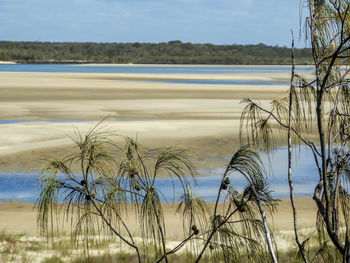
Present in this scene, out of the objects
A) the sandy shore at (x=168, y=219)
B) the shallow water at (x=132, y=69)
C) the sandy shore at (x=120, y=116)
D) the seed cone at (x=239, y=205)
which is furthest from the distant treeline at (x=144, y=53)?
the seed cone at (x=239, y=205)

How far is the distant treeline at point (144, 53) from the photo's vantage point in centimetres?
14562

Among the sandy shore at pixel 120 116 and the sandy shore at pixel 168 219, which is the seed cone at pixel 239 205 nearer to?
the sandy shore at pixel 168 219

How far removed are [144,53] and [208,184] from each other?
523 ft

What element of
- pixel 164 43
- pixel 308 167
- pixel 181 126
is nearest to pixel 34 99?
pixel 181 126

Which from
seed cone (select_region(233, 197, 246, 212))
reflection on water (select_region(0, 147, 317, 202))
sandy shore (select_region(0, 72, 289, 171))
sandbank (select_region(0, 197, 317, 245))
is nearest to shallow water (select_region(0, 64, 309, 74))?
sandy shore (select_region(0, 72, 289, 171))

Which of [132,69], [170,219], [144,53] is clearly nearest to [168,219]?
[170,219]

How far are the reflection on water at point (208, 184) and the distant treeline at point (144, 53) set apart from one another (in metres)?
130

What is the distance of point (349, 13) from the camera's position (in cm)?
337

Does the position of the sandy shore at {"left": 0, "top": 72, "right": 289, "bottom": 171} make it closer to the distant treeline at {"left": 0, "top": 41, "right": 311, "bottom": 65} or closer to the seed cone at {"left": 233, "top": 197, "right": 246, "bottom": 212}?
the seed cone at {"left": 233, "top": 197, "right": 246, "bottom": 212}

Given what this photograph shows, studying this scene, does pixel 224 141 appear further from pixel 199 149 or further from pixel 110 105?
pixel 110 105

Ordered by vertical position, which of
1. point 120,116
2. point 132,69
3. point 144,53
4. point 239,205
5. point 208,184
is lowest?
point 208,184

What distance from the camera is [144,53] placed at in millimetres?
169500

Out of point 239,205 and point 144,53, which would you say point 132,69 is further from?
point 239,205

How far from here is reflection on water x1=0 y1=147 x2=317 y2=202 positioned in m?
11.5
